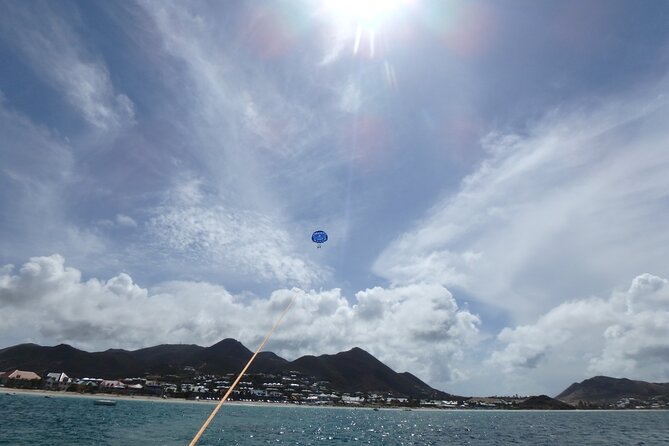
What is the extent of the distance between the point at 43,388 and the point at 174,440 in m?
200

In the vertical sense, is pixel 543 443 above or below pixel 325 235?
below

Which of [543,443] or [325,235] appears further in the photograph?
[543,443]

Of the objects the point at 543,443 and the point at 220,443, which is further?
the point at 543,443

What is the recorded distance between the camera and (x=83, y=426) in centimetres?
6331

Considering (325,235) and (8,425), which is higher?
(325,235)

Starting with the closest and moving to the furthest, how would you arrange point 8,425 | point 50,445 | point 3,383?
1. point 50,445
2. point 8,425
3. point 3,383

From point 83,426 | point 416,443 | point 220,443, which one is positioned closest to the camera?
point 220,443

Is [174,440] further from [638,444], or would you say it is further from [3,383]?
[3,383]

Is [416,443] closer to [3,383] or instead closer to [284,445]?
[284,445]

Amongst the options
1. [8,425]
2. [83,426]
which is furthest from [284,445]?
[8,425]

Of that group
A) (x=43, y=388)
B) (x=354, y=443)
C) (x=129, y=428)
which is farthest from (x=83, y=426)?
(x=43, y=388)

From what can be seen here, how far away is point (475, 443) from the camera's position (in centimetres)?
6962

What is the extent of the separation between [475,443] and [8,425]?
72.9 meters

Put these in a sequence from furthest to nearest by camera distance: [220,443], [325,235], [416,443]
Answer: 1. [416,443]
2. [220,443]
3. [325,235]
